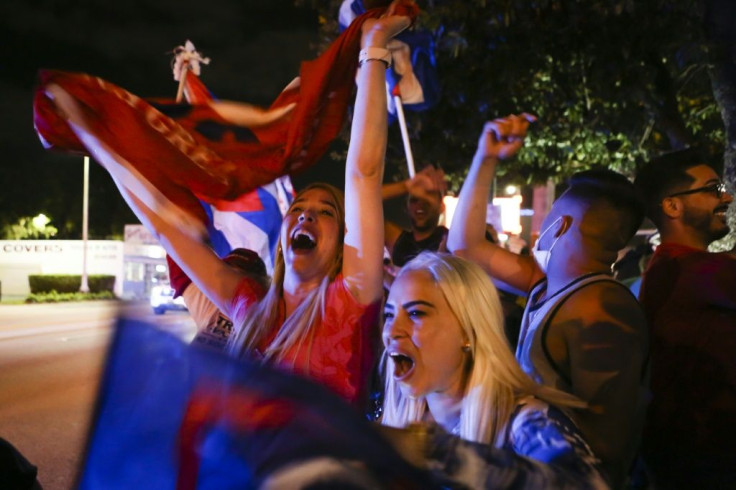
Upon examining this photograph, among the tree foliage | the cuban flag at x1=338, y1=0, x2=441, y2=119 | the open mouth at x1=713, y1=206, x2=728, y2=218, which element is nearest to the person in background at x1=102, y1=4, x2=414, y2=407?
the open mouth at x1=713, y1=206, x2=728, y2=218

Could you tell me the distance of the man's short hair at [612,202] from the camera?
7.61 feet

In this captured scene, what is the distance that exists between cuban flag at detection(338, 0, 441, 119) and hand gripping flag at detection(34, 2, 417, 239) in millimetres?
2614

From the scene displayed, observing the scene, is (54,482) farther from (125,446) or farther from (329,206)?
(125,446)

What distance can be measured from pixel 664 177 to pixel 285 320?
173 cm

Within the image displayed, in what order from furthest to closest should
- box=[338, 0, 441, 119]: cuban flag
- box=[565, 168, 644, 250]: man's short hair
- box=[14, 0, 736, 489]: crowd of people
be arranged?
box=[338, 0, 441, 119]: cuban flag < box=[565, 168, 644, 250]: man's short hair < box=[14, 0, 736, 489]: crowd of people

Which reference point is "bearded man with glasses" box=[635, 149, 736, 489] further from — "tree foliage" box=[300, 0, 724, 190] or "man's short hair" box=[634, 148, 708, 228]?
"tree foliage" box=[300, 0, 724, 190]

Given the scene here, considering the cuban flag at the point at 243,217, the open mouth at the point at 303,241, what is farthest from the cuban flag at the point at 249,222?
the open mouth at the point at 303,241

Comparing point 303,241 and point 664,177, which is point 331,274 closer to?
point 303,241

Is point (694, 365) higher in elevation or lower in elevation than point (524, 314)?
lower

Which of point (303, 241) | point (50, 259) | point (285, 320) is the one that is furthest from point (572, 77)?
point (50, 259)

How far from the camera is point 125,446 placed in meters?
1.31

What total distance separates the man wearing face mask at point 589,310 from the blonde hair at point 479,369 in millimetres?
210

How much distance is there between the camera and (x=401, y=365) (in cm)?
190

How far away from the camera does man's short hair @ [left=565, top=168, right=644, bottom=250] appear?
232 cm
